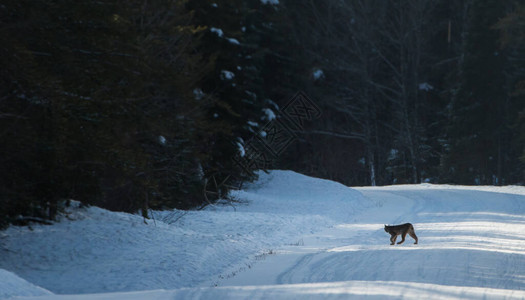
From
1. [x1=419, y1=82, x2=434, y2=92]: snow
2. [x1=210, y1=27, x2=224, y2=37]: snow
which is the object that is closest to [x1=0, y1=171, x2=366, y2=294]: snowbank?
[x1=210, y1=27, x2=224, y2=37]: snow

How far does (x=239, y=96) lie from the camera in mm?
23609

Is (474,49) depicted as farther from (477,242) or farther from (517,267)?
(517,267)

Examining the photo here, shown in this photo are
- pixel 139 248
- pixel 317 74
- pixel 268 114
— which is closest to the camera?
pixel 139 248

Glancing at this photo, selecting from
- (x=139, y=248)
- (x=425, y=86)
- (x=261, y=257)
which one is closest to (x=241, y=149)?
(x=139, y=248)

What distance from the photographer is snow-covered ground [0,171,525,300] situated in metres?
7.13

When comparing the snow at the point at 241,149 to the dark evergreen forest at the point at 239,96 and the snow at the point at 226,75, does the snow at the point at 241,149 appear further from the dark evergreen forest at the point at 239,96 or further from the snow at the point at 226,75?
the snow at the point at 226,75

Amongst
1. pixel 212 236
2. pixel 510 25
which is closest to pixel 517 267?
pixel 212 236

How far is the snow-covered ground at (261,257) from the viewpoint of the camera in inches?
281

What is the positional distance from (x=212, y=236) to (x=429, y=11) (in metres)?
33.6

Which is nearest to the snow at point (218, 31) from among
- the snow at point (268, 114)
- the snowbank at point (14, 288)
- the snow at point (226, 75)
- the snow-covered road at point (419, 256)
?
the snow at point (226, 75)

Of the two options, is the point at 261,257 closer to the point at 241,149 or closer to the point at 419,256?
the point at 419,256

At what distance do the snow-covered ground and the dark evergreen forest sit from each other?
88 centimetres

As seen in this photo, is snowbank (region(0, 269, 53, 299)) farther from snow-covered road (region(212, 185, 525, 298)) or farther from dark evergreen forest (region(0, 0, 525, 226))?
snow-covered road (region(212, 185, 525, 298))

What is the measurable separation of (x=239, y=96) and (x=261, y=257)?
13.0 metres
